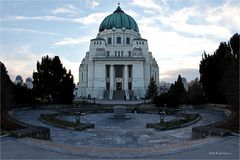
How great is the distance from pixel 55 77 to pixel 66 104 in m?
4.66

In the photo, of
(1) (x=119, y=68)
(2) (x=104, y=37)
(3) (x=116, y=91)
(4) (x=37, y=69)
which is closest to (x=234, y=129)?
(4) (x=37, y=69)

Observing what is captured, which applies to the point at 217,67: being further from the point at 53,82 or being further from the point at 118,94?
A: the point at 118,94

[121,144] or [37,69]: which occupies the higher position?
[37,69]

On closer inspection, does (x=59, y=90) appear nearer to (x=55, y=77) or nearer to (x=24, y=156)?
(x=55, y=77)

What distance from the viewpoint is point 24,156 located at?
7.98 meters

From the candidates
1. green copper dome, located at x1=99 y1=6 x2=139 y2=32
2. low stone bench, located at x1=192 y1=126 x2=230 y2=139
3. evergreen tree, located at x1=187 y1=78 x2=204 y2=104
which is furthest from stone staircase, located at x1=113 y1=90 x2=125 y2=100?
low stone bench, located at x1=192 y1=126 x2=230 y2=139

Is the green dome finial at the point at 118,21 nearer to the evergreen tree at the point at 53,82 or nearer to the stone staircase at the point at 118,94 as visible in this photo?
the stone staircase at the point at 118,94

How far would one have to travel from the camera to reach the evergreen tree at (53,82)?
4072cm

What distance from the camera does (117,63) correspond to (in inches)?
2731

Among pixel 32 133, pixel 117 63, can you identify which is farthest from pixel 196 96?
pixel 117 63

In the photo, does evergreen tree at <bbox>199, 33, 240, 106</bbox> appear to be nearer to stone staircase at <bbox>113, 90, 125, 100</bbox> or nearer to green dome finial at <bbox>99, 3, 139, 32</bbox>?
stone staircase at <bbox>113, 90, 125, 100</bbox>

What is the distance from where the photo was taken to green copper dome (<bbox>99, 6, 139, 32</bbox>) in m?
77.8

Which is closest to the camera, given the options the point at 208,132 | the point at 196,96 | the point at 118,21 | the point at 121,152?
the point at 121,152

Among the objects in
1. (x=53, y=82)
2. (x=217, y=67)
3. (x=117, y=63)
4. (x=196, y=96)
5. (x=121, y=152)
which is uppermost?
(x=117, y=63)
